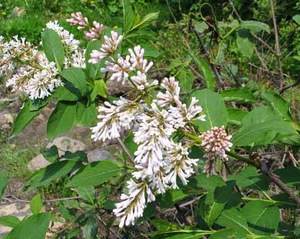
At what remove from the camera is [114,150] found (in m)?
4.42

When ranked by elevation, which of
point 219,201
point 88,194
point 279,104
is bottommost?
point 88,194

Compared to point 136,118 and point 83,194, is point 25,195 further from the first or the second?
point 136,118

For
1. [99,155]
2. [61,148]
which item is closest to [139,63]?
[99,155]

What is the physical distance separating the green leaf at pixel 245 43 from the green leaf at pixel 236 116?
53cm

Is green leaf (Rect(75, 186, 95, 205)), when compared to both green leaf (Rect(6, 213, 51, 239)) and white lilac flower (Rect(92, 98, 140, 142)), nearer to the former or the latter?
green leaf (Rect(6, 213, 51, 239))

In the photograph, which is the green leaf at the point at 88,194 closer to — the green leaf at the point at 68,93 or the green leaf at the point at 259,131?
the green leaf at the point at 68,93

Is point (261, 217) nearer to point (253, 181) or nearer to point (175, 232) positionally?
point (253, 181)

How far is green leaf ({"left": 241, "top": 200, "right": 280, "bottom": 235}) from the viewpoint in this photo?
1766mm

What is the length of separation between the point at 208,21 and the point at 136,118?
1.18 metres

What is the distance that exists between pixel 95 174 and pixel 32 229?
9.2 inches

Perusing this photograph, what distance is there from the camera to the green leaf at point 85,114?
1730 millimetres

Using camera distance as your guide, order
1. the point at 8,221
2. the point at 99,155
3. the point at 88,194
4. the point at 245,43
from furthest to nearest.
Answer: the point at 99,155 < the point at 88,194 < the point at 245,43 < the point at 8,221

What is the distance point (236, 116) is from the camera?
77.0 inches

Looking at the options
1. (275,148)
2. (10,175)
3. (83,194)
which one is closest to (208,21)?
(83,194)
